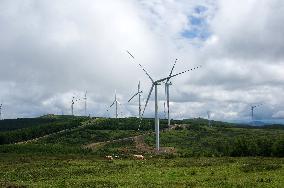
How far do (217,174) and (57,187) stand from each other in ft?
62.2

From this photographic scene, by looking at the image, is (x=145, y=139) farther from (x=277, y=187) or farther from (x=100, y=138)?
(x=277, y=187)

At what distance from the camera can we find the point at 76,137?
18738cm

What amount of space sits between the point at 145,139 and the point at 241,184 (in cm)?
12565

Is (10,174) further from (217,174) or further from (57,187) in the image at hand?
(217,174)

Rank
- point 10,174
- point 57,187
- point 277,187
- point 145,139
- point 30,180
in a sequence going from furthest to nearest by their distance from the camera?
point 145,139 < point 10,174 < point 30,180 < point 57,187 < point 277,187

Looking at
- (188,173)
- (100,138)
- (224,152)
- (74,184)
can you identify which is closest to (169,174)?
(188,173)

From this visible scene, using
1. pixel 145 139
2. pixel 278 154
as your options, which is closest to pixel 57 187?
pixel 278 154

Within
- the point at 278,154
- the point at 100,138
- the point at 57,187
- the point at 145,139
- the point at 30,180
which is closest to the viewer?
the point at 57,187

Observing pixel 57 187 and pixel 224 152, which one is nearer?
pixel 57 187

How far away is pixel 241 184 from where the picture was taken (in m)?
42.7

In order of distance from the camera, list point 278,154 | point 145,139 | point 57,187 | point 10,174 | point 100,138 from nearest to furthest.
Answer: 1. point 57,187
2. point 10,174
3. point 278,154
4. point 145,139
5. point 100,138

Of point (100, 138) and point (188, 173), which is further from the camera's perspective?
point (100, 138)

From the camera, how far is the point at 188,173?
2217 inches

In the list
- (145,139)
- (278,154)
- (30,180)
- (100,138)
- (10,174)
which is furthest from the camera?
(100,138)
